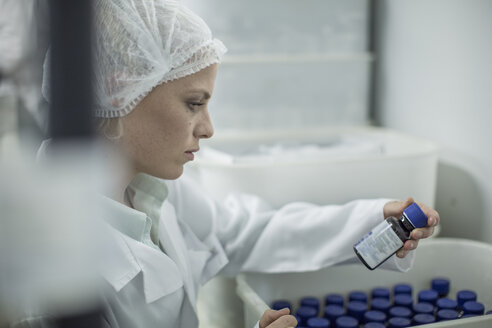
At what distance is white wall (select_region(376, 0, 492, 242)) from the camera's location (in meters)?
1.38

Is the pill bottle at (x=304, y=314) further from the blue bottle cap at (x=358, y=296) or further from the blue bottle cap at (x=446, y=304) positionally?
the blue bottle cap at (x=446, y=304)

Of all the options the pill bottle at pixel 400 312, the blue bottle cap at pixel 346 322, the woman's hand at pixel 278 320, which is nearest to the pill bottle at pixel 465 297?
the pill bottle at pixel 400 312

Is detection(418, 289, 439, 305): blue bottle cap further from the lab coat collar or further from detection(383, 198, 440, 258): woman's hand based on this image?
the lab coat collar

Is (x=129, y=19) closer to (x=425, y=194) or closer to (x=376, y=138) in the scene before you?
(x=425, y=194)

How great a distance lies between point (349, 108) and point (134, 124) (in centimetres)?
126

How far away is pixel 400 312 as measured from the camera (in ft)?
3.38

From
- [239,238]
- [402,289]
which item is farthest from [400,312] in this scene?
[239,238]

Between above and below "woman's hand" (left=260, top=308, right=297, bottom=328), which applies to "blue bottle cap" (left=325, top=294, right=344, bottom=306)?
below

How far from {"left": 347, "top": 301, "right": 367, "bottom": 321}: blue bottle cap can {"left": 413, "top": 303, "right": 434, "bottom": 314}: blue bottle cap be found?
103 millimetres

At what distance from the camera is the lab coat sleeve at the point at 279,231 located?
0.98 m

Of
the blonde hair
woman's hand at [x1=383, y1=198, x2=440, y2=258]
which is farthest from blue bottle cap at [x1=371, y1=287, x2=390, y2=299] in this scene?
the blonde hair

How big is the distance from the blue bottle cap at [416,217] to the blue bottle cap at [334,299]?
1.13 ft

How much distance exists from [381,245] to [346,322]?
245mm

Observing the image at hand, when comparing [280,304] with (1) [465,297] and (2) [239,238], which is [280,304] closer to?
(2) [239,238]
